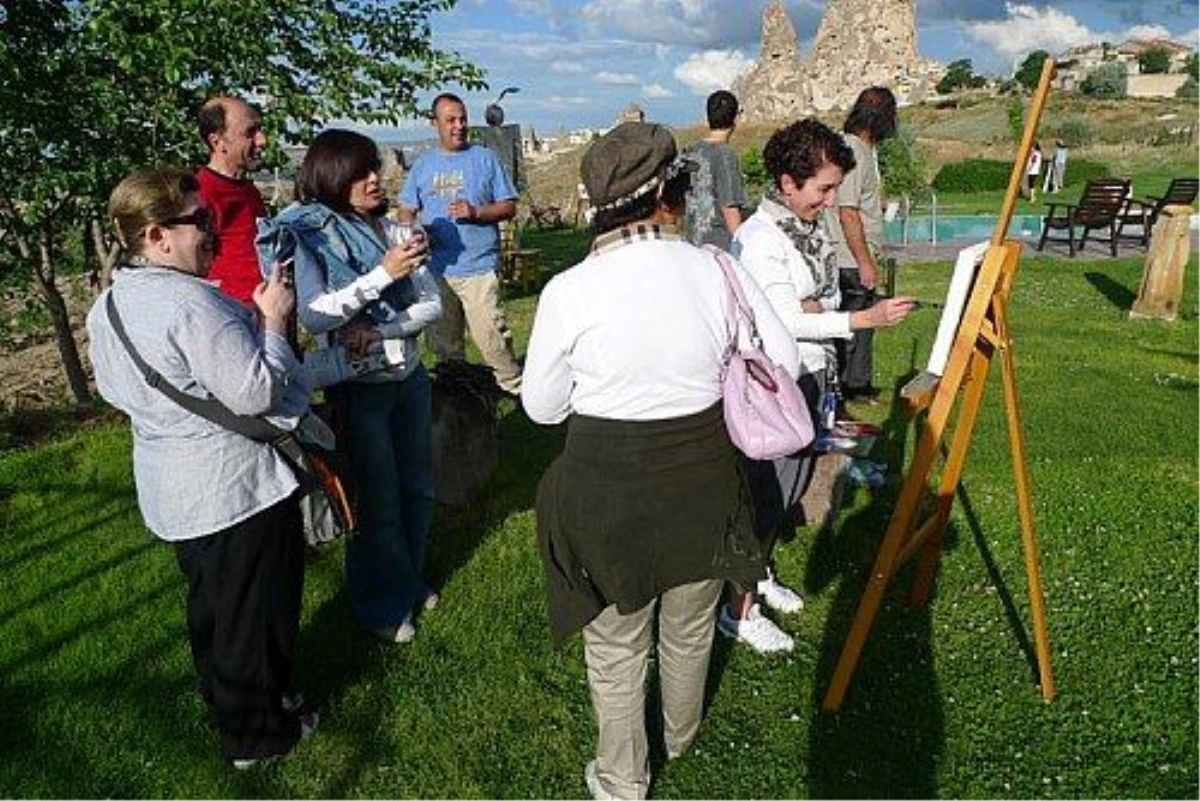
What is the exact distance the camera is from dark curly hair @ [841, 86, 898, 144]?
5742 millimetres

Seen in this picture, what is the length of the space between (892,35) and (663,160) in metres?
94.6

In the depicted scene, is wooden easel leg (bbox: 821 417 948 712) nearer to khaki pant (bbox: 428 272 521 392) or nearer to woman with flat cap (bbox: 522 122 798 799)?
woman with flat cap (bbox: 522 122 798 799)

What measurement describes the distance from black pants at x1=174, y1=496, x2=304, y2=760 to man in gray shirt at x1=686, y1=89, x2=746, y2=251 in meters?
4.16

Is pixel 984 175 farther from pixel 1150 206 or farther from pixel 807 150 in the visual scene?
pixel 807 150

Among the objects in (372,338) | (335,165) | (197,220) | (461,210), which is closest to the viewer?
(197,220)

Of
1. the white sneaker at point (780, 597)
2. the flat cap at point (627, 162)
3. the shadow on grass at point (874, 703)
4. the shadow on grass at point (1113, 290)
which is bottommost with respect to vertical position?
the shadow on grass at point (1113, 290)

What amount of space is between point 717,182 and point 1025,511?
3815 mm

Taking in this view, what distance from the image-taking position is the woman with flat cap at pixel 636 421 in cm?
225

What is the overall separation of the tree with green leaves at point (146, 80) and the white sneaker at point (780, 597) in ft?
18.8

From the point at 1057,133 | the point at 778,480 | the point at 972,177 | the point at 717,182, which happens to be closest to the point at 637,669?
the point at 778,480

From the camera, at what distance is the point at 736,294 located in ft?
7.87

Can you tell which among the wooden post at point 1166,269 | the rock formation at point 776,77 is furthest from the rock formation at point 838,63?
the wooden post at point 1166,269

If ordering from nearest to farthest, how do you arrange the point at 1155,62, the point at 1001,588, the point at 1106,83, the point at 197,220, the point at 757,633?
the point at 197,220 < the point at 757,633 < the point at 1001,588 < the point at 1106,83 < the point at 1155,62

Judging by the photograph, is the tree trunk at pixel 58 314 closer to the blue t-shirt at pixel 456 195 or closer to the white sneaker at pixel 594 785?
the blue t-shirt at pixel 456 195
